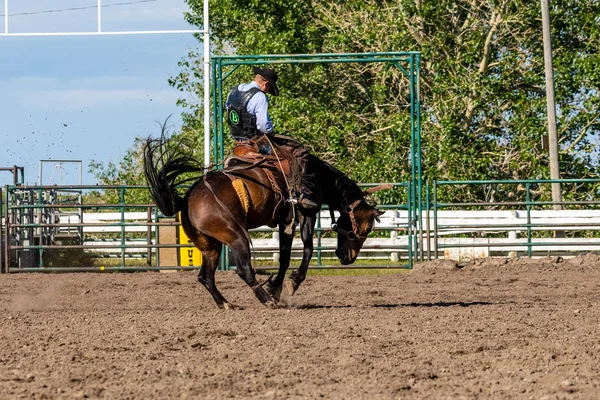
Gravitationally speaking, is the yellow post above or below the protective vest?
below

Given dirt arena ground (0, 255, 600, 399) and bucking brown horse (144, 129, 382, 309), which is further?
bucking brown horse (144, 129, 382, 309)

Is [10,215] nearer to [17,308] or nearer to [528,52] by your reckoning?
[17,308]

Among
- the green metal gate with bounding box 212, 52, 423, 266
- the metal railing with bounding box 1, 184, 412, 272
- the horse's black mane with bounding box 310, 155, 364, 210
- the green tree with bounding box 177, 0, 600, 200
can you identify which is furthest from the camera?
the green tree with bounding box 177, 0, 600, 200

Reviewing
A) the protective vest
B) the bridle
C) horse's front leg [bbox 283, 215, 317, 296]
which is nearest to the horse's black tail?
the protective vest

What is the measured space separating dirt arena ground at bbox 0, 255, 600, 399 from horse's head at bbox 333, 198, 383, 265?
0.54 meters

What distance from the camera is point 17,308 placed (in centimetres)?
1002

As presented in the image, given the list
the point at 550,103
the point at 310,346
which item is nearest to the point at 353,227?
the point at 310,346

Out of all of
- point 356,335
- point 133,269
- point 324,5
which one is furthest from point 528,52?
point 356,335

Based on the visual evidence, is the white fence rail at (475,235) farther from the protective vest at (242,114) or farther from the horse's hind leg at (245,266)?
the horse's hind leg at (245,266)

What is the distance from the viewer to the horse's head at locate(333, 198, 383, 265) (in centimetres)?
969

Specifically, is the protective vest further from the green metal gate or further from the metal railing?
the metal railing

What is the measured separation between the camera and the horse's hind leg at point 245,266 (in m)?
8.68

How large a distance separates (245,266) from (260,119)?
133cm

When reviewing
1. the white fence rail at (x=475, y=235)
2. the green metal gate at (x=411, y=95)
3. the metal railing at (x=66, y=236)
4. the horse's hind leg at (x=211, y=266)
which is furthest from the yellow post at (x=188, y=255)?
the horse's hind leg at (x=211, y=266)
